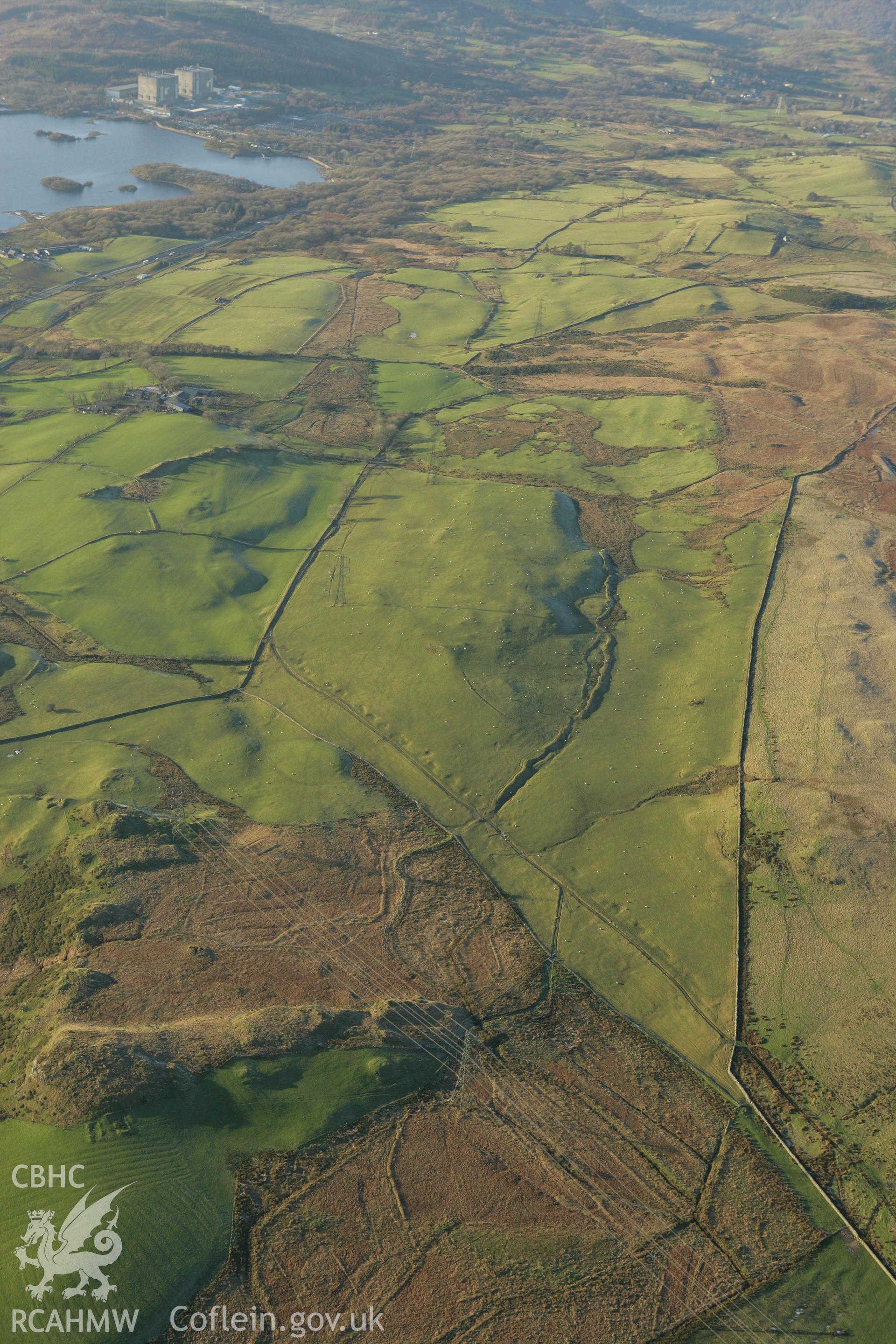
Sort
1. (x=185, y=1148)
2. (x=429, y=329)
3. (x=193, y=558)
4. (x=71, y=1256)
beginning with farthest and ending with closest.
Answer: (x=429, y=329) < (x=193, y=558) < (x=185, y=1148) < (x=71, y=1256)

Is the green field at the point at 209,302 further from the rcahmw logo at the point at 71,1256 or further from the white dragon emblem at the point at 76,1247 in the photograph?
the white dragon emblem at the point at 76,1247

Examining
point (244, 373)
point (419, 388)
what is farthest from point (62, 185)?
point (419, 388)

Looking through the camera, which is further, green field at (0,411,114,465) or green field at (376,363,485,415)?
green field at (376,363,485,415)

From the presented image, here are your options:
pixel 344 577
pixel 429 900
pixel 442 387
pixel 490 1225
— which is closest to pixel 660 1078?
pixel 490 1225

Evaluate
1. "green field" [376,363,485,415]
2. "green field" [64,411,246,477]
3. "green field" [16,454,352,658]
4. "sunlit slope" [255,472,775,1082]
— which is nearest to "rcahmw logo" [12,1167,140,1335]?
"sunlit slope" [255,472,775,1082]

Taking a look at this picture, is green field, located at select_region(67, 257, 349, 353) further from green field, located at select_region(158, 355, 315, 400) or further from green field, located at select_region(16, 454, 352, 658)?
green field, located at select_region(16, 454, 352, 658)

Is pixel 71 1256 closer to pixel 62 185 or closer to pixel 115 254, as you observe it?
pixel 115 254
